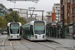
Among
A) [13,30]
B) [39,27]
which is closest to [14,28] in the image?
[13,30]

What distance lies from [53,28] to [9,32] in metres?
10.9

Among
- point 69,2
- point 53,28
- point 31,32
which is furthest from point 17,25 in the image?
point 69,2

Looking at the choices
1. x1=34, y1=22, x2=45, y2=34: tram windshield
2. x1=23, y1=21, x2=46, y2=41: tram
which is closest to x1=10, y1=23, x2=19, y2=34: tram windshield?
x1=23, y1=21, x2=46, y2=41: tram

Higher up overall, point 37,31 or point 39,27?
point 39,27

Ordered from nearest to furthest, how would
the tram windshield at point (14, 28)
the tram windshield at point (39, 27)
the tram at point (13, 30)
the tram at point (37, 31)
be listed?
1. the tram at point (37, 31)
2. the tram windshield at point (39, 27)
3. the tram at point (13, 30)
4. the tram windshield at point (14, 28)

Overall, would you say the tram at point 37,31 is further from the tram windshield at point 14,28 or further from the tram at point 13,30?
the tram windshield at point 14,28

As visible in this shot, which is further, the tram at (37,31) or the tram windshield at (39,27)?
the tram windshield at (39,27)

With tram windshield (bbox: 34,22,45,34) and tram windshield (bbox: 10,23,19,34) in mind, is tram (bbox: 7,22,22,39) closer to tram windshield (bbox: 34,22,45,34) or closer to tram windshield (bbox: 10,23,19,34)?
tram windshield (bbox: 10,23,19,34)

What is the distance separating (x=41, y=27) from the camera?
34000mm

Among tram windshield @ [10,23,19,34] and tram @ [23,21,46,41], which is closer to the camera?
tram @ [23,21,46,41]

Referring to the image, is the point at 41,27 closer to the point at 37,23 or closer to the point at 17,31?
the point at 37,23

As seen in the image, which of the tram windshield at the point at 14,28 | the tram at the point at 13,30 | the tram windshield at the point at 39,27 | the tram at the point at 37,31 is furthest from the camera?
the tram windshield at the point at 14,28

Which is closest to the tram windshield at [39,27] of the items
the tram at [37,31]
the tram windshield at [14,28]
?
the tram at [37,31]

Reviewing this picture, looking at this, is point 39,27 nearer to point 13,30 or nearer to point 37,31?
point 37,31
